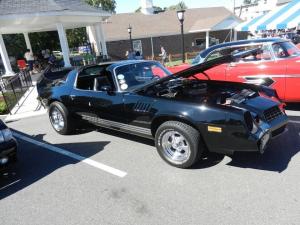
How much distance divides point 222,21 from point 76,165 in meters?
27.3

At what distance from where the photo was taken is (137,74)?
16.7 ft

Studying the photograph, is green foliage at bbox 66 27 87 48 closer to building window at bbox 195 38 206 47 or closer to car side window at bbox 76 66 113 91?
building window at bbox 195 38 206 47

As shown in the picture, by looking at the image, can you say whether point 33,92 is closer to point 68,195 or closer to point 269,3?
point 68,195

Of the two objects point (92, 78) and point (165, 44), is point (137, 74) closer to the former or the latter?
point (92, 78)

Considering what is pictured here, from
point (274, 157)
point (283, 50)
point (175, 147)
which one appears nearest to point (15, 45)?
point (283, 50)

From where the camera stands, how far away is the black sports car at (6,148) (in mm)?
4059

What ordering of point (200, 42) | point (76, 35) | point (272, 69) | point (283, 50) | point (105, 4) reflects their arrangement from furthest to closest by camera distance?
point (105, 4)
point (76, 35)
point (200, 42)
point (283, 50)
point (272, 69)

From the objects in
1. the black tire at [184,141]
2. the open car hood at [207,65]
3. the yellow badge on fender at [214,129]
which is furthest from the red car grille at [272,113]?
the black tire at [184,141]

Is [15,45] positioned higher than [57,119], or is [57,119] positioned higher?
[15,45]

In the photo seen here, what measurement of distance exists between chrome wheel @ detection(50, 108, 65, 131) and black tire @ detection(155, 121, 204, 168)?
2.80m

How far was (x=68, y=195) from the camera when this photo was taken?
367cm

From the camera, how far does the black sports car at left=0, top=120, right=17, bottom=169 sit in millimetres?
4059

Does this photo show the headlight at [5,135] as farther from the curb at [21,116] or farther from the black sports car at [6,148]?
the curb at [21,116]

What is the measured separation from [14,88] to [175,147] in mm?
10855
